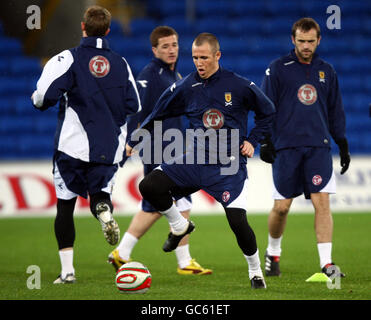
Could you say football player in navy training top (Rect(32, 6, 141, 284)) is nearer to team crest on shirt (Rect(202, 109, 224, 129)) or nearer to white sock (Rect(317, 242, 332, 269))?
team crest on shirt (Rect(202, 109, 224, 129))

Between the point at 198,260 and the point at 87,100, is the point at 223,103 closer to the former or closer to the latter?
the point at 87,100

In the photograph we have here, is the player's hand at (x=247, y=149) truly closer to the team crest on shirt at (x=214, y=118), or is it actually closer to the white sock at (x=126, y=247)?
the team crest on shirt at (x=214, y=118)

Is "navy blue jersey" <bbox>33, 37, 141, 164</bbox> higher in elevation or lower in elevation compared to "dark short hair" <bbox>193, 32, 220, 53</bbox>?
lower

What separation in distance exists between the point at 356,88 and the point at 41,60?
6848 millimetres

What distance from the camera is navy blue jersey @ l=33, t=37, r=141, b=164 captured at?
19.0 ft

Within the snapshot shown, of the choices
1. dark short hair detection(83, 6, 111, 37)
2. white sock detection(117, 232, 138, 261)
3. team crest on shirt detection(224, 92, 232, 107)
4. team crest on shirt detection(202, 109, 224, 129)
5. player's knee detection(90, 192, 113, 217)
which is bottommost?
white sock detection(117, 232, 138, 261)

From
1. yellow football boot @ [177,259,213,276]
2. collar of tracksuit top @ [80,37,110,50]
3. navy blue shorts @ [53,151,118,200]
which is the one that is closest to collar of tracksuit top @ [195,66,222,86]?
collar of tracksuit top @ [80,37,110,50]

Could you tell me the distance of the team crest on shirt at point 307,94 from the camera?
20.9 ft

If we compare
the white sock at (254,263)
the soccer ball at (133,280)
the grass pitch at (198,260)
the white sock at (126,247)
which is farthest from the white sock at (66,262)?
the white sock at (254,263)

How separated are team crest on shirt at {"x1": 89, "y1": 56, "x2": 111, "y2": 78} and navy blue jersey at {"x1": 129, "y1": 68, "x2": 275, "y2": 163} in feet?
1.96

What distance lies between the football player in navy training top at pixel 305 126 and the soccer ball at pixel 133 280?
5.15ft

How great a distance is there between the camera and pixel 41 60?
16984 mm

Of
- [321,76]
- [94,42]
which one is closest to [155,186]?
[94,42]
